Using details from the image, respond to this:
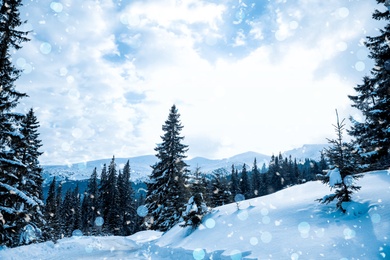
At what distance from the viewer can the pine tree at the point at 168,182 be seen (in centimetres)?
2766

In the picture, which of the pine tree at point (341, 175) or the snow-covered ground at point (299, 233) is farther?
the pine tree at point (341, 175)

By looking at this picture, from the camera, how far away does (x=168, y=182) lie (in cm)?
2872

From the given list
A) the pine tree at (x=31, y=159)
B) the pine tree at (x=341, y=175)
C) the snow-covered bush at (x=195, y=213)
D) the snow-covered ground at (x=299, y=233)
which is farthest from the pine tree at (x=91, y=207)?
the pine tree at (x=341, y=175)

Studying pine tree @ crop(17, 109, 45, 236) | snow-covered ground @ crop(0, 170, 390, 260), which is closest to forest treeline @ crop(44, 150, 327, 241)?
pine tree @ crop(17, 109, 45, 236)

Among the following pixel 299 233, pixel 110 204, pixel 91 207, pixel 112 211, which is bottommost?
pixel 91 207

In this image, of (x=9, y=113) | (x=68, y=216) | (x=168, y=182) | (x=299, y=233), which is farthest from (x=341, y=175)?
(x=68, y=216)

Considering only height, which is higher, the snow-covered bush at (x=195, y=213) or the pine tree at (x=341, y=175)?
the pine tree at (x=341, y=175)

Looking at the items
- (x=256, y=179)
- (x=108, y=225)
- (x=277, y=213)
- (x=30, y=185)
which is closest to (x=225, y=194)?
(x=108, y=225)

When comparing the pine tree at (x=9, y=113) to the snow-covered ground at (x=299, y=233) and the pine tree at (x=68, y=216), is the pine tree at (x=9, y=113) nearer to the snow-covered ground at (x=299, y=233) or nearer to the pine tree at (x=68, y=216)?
the snow-covered ground at (x=299, y=233)

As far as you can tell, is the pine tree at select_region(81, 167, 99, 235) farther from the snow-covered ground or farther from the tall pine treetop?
the snow-covered ground

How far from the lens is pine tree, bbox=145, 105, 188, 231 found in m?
→ 27.7

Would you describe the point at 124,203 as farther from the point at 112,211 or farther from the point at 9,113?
the point at 9,113

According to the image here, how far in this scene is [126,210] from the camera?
56.0 m

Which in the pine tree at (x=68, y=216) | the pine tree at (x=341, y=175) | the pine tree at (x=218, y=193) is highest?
the pine tree at (x=341, y=175)
